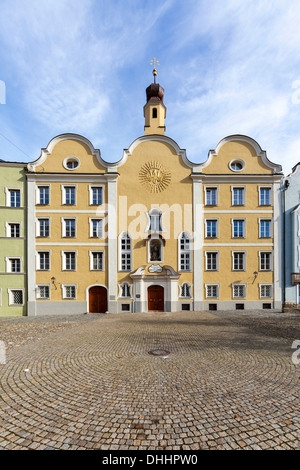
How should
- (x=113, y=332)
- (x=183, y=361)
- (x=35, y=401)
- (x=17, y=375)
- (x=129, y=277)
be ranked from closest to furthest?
(x=35, y=401), (x=17, y=375), (x=183, y=361), (x=113, y=332), (x=129, y=277)

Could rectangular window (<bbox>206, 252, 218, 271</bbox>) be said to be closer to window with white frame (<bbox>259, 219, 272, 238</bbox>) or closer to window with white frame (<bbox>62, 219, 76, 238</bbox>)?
window with white frame (<bbox>259, 219, 272, 238</bbox>)

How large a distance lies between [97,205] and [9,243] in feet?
29.5

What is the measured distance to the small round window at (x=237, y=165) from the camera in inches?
845

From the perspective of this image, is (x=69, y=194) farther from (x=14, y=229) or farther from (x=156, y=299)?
(x=156, y=299)

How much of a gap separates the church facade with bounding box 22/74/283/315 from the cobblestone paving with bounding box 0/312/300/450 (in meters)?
9.21

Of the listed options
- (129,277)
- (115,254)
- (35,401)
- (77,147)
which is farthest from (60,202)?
(35,401)

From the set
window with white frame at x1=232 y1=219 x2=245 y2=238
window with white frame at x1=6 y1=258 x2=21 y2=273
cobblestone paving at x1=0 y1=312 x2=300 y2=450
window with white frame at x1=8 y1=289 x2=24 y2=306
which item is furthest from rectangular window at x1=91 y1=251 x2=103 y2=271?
window with white frame at x1=232 y1=219 x2=245 y2=238

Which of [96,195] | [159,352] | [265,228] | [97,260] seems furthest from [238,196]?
[159,352]

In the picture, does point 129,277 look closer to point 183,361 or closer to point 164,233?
point 164,233

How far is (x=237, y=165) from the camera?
21.8m

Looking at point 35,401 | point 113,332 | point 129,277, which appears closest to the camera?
point 35,401

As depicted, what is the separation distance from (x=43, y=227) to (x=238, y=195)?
19271 millimetres

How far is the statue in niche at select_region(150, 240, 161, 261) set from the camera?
2050cm

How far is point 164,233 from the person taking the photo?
20.5 meters
